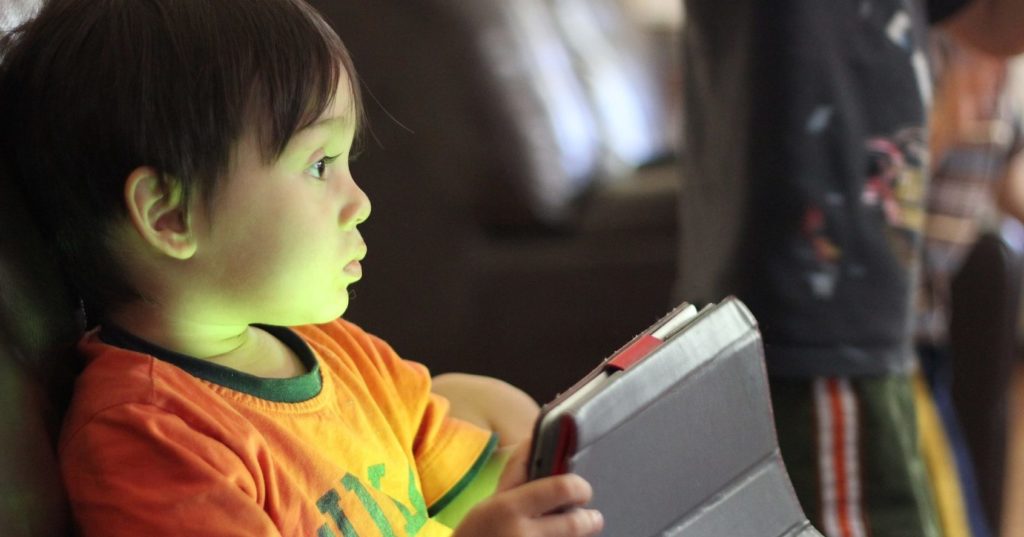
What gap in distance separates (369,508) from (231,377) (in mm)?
90

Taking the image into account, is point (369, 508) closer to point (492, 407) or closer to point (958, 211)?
point (492, 407)

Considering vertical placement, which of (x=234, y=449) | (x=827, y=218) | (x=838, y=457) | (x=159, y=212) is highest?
(x=159, y=212)

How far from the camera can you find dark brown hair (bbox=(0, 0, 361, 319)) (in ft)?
1.78

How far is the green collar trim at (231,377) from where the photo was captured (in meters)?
0.58

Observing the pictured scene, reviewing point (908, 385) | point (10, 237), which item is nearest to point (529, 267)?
point (908, 385)

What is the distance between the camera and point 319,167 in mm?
580

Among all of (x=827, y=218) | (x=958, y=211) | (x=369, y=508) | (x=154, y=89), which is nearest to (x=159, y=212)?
(x=154, y=89)

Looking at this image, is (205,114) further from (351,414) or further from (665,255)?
(665,255)

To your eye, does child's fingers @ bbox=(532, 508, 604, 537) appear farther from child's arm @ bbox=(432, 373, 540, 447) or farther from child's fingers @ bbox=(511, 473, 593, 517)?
child's arm @ bbox=(432, 373, 540, 447)

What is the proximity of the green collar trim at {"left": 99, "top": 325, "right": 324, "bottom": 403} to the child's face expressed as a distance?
0.09ft

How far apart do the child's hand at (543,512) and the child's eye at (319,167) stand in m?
0.17

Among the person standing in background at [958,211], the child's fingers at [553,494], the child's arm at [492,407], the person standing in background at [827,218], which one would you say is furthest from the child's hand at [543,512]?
the person standing in background at [958,211]

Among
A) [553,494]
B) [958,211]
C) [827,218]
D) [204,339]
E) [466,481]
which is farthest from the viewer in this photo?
[958,211]

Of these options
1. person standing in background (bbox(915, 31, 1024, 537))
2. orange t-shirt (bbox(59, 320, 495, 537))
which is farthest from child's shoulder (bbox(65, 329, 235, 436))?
person standing in background (bbox(915, 31, 1024, 537))
